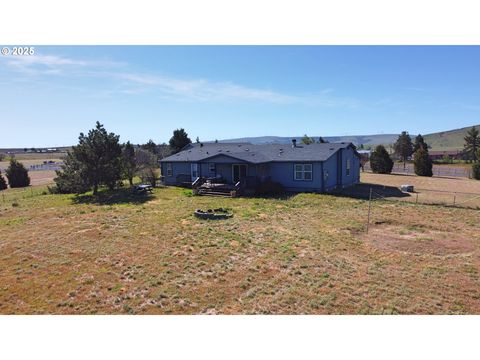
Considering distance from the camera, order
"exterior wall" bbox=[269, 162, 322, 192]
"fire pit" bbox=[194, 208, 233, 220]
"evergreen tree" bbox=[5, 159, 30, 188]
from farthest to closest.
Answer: "evergreen tree" bbox=[5, 159, 30, 188]
"exterior wall" bbox=[269, 162, 322, 192]
"fire pit" bbox=[194, 208, 233, 220]

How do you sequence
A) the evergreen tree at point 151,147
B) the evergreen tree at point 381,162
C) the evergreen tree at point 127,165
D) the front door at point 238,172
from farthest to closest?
the evergreen tree at point 151,147 → the evergreen tree at point 381,162 → the evergreen tree at point 127,165 → the front door at point 238,172

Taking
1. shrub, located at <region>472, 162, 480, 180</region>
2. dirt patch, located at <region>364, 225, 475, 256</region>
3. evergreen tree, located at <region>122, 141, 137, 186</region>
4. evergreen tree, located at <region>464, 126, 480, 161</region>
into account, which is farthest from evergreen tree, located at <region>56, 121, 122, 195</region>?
evergreen tree, located at <region>464, 126, 480, 161</region>

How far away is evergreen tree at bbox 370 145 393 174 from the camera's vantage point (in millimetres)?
46000

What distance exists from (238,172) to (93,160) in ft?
37.6

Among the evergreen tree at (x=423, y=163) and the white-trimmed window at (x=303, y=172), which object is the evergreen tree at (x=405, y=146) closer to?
the evergreen tree at (x=423, y=163)

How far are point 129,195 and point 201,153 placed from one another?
867cm

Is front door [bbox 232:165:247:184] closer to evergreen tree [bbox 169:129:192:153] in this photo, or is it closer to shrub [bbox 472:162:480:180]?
evergreen tree [bbox 169:129:192:153]

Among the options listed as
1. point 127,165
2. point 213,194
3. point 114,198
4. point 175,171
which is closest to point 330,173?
point 213,194

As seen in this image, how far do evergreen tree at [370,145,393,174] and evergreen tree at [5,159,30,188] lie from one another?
46.0 metres

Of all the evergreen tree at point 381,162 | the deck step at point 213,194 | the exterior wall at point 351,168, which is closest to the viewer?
the deck step at point 213,194

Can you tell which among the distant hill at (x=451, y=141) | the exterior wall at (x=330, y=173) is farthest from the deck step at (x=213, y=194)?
the distant hill at (x=451, y=141)

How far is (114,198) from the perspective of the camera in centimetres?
2492

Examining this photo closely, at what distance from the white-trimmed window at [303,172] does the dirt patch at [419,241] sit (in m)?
10.8

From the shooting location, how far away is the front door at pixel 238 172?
2688 cm
